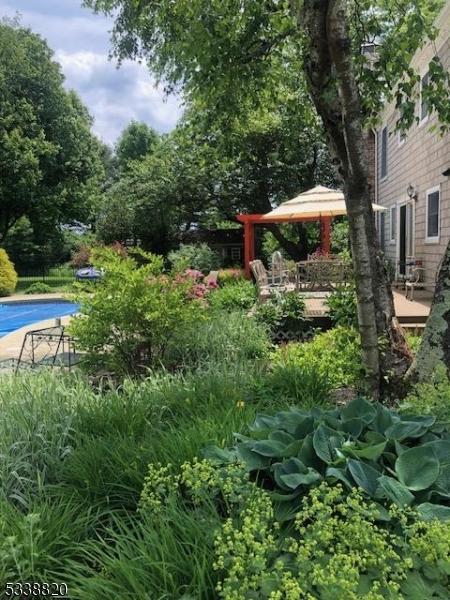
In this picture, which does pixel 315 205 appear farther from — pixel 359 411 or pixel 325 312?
pixel 359 411

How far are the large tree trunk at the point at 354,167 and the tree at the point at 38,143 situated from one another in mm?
23484

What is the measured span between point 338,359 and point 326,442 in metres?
2.31

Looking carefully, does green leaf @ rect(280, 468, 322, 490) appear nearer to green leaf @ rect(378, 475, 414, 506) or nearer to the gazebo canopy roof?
green leaf @ rect(378, 475, 414, 506)

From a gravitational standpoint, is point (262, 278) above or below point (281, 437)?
below

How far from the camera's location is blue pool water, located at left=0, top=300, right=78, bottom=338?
16.9m

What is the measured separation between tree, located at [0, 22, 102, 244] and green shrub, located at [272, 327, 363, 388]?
76.5ft

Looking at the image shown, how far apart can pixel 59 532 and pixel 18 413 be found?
4.14ft

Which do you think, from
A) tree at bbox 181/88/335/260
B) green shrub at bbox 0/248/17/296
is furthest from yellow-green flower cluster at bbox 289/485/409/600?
green shrub at bbox 0/248/17/296

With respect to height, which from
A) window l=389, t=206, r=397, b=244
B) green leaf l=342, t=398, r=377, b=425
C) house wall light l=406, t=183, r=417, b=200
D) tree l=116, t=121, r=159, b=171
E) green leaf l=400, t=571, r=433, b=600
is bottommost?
green leaf l=400, t=571, r=433, b=600

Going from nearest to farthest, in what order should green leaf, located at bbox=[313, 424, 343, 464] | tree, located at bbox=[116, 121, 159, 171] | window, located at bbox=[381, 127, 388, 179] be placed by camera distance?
green leaf, located at bbox=[313, 424, 343, 464] → window, located at bbox=[381, 127, 388, 179] → tree, located at bbox=[116, 121, 159, 171]

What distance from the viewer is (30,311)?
1875 cm

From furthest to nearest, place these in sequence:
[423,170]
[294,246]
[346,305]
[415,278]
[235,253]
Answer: [235,253] < [294,246] < [423,170] < [415,278] < [346,305]

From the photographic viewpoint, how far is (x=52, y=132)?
92.5ft

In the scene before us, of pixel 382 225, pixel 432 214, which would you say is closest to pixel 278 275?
pixel 432 214
